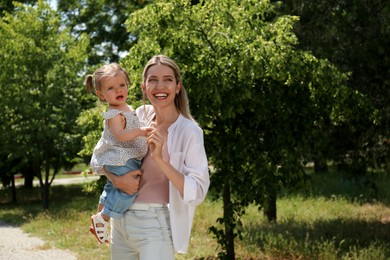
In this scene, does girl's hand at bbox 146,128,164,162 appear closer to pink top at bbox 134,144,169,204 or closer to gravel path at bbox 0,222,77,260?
pink top at bbox 134,144,169,204

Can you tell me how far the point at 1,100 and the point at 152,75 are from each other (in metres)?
15.6

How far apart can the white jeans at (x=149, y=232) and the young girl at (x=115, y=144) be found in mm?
74

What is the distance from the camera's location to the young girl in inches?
130

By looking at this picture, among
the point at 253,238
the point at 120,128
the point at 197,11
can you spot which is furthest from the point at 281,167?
the point at 120,128

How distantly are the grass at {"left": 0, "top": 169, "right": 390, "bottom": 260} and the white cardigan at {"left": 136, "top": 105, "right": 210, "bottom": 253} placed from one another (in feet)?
15.6

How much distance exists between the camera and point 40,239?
39.4 feet

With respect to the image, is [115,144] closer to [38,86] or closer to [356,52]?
[356,52]

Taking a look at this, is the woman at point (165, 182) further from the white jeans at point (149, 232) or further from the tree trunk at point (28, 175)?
the tree trunk at point (28, 175)

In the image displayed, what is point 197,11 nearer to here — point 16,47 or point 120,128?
point 120,128

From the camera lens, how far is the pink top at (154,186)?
10.7 feet

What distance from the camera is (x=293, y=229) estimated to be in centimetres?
1173

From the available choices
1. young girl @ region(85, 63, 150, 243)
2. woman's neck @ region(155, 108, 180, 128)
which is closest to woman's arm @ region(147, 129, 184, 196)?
young girl @ region(85, 63, 150, 243)

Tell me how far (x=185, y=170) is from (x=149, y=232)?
1.25 feet

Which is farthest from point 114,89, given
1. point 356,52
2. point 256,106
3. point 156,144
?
point 356,52
